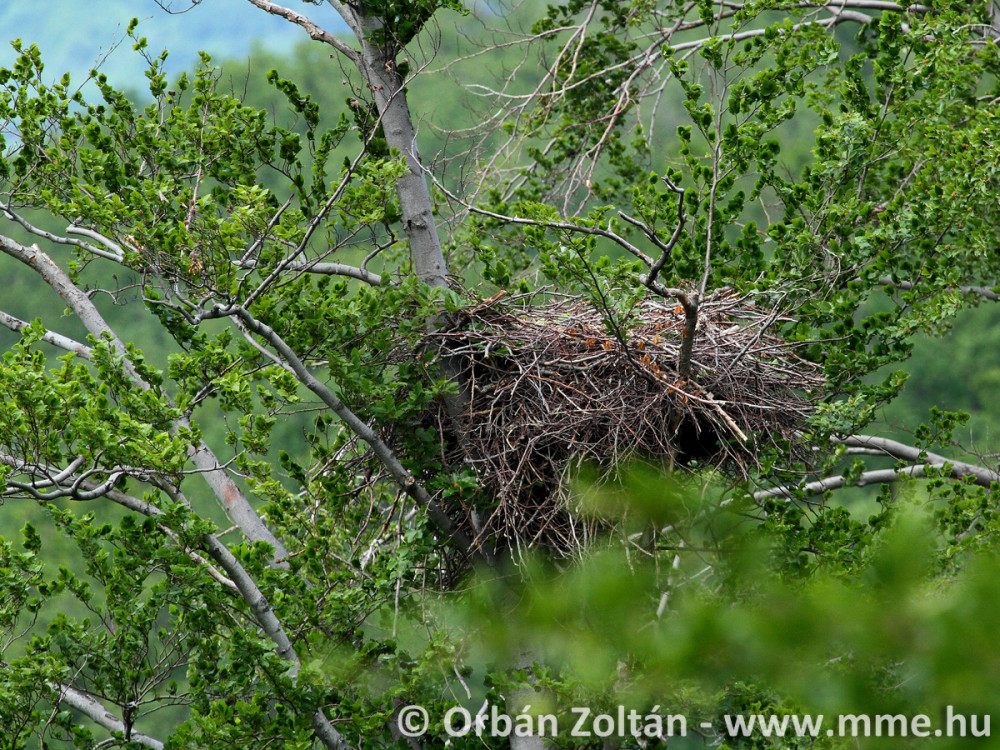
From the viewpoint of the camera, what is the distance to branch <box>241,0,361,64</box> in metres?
4.83

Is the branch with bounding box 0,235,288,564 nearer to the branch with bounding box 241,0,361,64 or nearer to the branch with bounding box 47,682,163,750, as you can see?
the branch with bounding box 47,682,163,750

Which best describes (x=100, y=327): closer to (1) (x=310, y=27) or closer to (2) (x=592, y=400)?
(1) (x=310, y=27)

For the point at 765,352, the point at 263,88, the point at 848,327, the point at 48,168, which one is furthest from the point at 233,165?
the point at 263,88

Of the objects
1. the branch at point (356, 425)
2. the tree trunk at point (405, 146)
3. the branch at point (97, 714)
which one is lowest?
the branch at point (97, 714)

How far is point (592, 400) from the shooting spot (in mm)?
4180

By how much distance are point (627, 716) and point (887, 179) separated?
5306mm

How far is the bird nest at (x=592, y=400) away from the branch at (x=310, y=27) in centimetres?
140

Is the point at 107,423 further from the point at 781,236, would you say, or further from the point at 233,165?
the point at 781,236

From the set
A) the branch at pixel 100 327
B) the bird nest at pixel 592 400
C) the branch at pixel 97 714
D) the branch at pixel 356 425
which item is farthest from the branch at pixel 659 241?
the branch at pixel 97 714

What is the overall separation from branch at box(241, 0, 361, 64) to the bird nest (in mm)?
1400

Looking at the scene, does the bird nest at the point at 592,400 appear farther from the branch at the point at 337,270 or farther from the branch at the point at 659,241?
the branch at the point at 337,270

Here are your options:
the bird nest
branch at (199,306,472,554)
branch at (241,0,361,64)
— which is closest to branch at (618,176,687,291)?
the bird nest

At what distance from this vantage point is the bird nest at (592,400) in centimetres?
408

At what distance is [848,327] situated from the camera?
15.4ft
